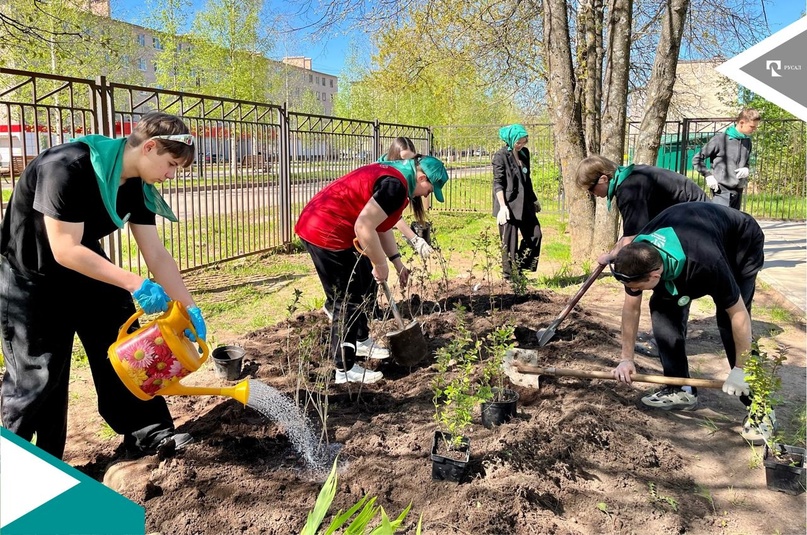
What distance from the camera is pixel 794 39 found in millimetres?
4770

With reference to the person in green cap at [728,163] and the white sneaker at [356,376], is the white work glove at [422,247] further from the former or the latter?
the person in green cap at [728,163]

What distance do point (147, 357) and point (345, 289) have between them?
147 cm

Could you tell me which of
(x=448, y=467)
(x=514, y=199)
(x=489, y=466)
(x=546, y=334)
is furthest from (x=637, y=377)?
(x=514, y=199)

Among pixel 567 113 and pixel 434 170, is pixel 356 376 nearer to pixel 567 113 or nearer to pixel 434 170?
pixel 434 170

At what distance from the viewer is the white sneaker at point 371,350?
417 centimetres

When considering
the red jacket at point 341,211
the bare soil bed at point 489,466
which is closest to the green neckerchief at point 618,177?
the bare soil bed at point 489,466

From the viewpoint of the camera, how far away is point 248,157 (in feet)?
26.3

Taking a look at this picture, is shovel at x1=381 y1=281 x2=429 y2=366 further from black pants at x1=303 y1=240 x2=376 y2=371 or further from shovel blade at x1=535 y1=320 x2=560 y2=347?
shovel blade at x1=535 y1=320 x2=560 y2=347

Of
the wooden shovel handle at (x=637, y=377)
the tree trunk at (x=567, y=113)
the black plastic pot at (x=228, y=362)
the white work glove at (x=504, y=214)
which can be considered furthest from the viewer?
the tree trunk at (x=567, y=113)

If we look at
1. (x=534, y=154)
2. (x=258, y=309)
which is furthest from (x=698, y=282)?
(x=534, y=154)

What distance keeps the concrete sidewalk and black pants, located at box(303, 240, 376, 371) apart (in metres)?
4.16

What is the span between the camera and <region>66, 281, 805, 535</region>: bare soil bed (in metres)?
2.41

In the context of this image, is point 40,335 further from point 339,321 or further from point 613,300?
point 613,300

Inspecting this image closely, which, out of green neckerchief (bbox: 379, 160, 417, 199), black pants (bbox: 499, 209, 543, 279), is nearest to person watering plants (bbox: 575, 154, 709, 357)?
green neckerchief (bbox: 379, 160, 417, 199)
